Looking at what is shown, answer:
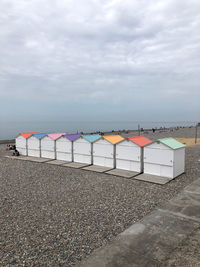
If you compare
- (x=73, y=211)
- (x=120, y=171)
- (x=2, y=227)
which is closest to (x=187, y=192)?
(x=120, y=171)

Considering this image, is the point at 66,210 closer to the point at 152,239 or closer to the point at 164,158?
the point at 152,239

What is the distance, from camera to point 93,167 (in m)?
18.0

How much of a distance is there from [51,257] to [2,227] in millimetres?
3080

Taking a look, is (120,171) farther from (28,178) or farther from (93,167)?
(28,178)

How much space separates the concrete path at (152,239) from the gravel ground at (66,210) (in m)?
0.45

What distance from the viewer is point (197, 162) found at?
65.5 ft

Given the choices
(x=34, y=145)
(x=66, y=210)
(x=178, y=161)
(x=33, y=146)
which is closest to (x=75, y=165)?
(x=34, y=145)

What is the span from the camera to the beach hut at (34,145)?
23.3 meters

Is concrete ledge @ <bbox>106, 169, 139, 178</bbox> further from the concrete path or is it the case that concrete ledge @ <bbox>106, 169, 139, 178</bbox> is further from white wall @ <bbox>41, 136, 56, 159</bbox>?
white wall @ <bbox>41, 136, 56, 159</bbox>

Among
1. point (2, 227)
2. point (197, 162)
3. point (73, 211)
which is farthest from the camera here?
point (197, 162)

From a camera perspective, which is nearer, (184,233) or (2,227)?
(184,233)

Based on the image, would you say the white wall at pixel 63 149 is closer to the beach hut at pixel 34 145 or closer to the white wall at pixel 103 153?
the beach hut at pixel 34 145

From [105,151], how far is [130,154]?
2491 millimetres

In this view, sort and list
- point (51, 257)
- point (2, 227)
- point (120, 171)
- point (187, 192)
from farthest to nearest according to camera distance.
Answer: point (120, 171) → point (187, 192) → point (2, 227) → point (51, 257)
